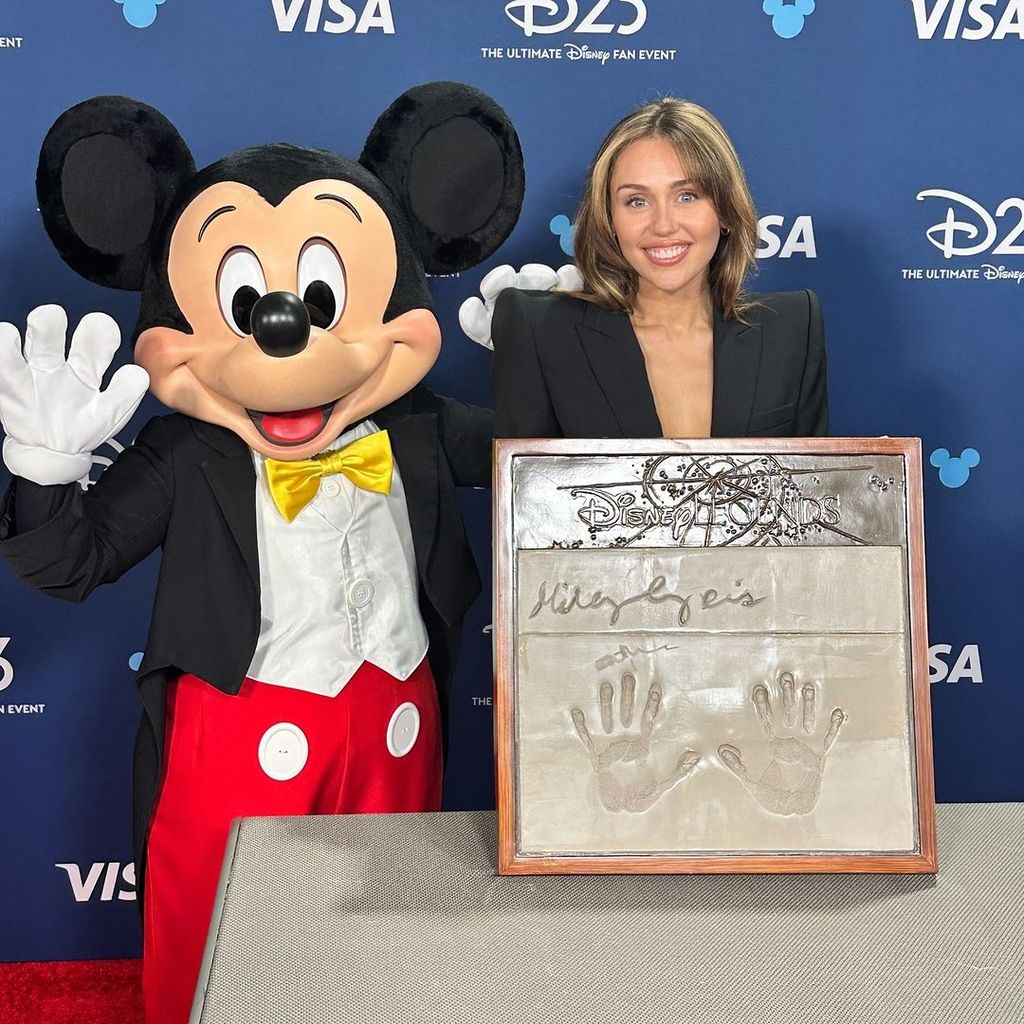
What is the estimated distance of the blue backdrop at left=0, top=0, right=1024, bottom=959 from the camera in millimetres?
2490

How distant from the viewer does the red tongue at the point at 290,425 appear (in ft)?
6.22

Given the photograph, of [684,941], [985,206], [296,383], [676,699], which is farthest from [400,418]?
[985,206]

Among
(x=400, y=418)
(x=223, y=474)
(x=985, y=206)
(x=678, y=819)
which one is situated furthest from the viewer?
(x=985, y=206)

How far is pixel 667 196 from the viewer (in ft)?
5.91

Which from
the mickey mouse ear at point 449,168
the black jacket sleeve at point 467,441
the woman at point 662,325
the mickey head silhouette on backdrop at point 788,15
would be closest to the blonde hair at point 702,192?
the woman at point 662,325

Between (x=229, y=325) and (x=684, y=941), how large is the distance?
1.13 meters

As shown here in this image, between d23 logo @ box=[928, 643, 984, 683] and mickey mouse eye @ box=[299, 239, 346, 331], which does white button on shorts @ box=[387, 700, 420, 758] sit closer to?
mickey mouse eye @ box=[299, 239, 346, 331]

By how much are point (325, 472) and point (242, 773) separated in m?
0.46

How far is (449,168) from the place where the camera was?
6.68 ft

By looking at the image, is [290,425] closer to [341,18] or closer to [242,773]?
[242,773]

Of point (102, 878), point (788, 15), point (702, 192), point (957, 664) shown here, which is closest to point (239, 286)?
point (702, 192)

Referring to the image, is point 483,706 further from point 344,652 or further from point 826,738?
point 826,738

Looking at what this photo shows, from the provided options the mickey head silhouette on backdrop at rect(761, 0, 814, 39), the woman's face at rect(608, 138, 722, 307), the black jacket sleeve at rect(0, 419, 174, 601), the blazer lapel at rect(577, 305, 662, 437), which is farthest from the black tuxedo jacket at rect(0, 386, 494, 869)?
the mickey head silhouette on backdrop at rect(761, 0, 814, 39)

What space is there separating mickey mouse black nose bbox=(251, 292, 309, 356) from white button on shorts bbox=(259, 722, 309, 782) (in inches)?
21.7
